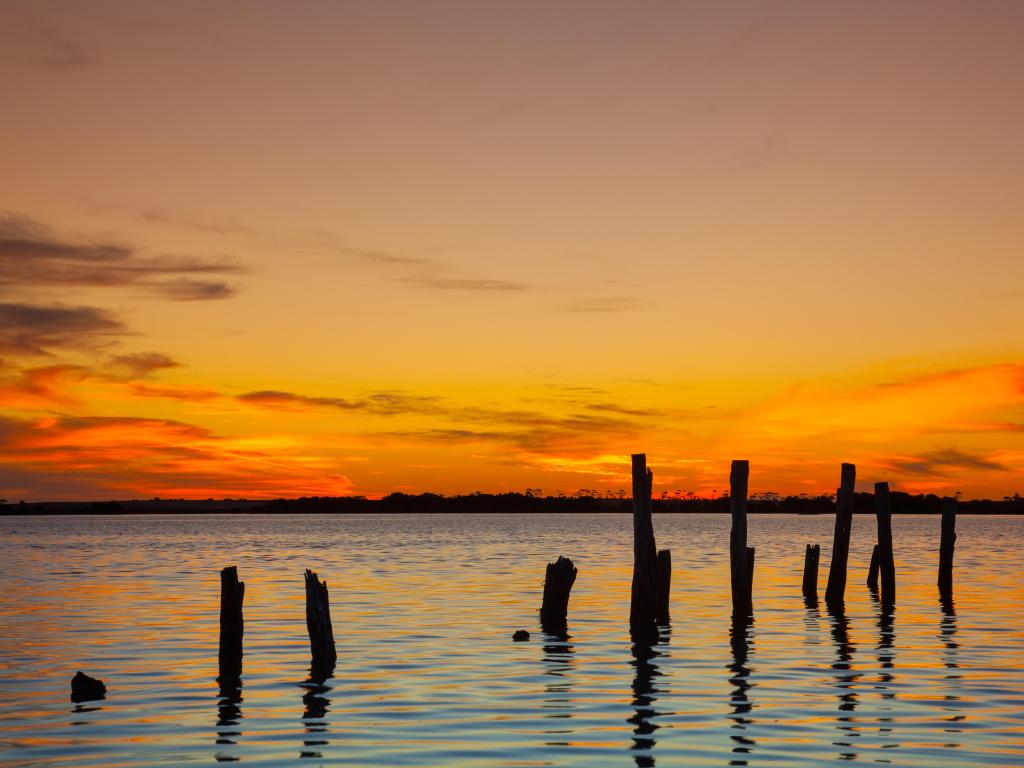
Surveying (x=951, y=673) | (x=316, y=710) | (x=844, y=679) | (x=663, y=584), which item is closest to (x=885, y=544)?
(x=663, y=584)

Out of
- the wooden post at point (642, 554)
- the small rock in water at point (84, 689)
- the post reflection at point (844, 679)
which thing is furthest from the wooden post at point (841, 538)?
the small rock in water at point (84, 689)

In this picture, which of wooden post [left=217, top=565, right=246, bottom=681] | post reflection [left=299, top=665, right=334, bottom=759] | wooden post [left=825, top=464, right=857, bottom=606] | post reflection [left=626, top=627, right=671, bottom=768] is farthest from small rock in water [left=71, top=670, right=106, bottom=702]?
wooden post [left=825, top=464, right=857, bottom=606]

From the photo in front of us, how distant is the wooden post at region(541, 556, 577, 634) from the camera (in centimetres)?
2434

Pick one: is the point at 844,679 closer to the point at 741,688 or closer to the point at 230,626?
the point at 741,688

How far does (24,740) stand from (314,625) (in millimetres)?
5667

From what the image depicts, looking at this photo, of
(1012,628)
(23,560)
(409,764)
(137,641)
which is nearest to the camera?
(409,764)

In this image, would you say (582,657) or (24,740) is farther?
(582,657)

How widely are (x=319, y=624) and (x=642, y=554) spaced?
23.3ft

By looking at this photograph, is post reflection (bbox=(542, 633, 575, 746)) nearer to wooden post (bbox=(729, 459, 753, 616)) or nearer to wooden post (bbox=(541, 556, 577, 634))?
wooden post (bbox=(541, 556, 577, 634))

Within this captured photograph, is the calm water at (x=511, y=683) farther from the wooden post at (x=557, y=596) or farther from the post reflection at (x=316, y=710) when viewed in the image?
the wooden post at (x=557, y=596)

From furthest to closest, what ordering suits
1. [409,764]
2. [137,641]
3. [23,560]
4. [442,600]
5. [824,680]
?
[23,560]
[442,600]
[137,641]
[824,680]
[409,764]

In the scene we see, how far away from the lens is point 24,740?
14.0 metres

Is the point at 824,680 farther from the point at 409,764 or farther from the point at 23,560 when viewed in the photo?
the point at 23,560

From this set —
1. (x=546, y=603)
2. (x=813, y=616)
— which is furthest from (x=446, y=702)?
(x=813, y=616)
